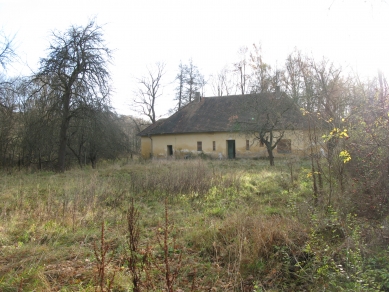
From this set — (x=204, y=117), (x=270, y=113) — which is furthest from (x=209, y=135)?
(x=270, y=113)

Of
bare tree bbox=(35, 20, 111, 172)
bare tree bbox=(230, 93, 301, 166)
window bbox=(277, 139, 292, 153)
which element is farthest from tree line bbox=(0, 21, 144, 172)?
window bbox=(277, 139, 292, 153)

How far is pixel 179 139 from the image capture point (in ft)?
95.1

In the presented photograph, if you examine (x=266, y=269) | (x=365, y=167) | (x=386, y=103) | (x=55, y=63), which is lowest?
(x=266, y=269)

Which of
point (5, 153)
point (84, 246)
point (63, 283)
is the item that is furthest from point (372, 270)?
point (5, 153)

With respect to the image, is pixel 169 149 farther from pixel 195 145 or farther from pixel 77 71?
pixel 77 71

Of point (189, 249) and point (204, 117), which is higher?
point (204, 117)

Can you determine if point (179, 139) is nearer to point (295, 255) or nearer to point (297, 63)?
point (297, 63)

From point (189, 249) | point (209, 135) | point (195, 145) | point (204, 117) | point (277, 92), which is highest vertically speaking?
point (277, 92)

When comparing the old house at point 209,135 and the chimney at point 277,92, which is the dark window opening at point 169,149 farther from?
the chimney at point 277,92

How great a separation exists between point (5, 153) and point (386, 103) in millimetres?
21063

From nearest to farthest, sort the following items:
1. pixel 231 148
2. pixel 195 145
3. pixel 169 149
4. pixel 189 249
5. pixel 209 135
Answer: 1. pixel 189 249
2. pixel 231 148
3. pixel 209 135
4. pixel 195 145
5. pixel 169 149

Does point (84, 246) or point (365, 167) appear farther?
point (365, 167)

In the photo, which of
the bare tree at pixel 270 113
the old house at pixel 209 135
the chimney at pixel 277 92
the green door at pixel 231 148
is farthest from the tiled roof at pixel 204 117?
the chimney at pixel 277 92

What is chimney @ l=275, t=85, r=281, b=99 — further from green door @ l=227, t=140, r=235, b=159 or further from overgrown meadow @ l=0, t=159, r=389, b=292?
overgrown meadow @ l=0, t=159, r=389, b=292
